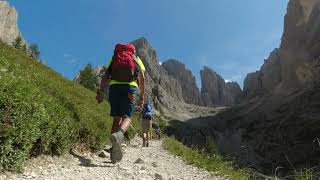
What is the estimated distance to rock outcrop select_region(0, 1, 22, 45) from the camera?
590 ft

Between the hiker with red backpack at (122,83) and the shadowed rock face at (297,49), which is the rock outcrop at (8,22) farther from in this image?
the hiker with red backpack at (122,83)

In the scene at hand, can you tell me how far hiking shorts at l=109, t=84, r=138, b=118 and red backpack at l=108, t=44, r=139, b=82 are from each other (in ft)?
0.63

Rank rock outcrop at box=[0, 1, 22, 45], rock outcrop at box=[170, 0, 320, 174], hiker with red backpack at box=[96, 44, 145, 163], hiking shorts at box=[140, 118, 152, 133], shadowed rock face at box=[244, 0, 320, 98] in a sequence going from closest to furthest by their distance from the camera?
hiker with red backpack at box=[96, 44, 145, 163] < hiking shorts at box=[140, 118, 152, 133] < rock outcrop at box=[170, 0, 320, 174] < shadowed rock face at box=[244, 0, 320, 98] < rock outcrop at box=[0, 1, 22, 45]

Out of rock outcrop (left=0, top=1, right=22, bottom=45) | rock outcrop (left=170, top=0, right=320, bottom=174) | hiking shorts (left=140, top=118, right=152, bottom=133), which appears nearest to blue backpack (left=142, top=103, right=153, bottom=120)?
hiking shorts (left=140, top=118, right=152, bottom=133)

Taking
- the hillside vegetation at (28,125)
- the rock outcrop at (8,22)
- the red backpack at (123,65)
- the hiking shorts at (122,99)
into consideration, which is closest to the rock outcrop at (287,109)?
the hiking shorts at (122,99)

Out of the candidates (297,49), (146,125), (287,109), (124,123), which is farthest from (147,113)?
(297,49)

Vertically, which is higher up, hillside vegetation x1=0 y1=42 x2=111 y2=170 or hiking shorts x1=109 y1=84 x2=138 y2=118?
hiking shorts x1=109 y1=84 x2=138 y2=118

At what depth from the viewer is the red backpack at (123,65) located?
32.8 feet

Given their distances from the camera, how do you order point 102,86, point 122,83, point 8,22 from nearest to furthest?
point 122,83 → point 102,86 → point 8,22

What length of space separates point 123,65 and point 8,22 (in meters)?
191

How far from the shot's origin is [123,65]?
9.98 metres

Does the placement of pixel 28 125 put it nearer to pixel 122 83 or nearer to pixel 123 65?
pixel 122 83

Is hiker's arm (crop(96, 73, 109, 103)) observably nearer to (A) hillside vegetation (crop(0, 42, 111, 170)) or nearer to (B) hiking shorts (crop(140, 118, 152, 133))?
(A) hillside vegetation (crop(0, 42, 111, 170))

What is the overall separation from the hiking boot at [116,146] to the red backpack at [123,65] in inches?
54.0
